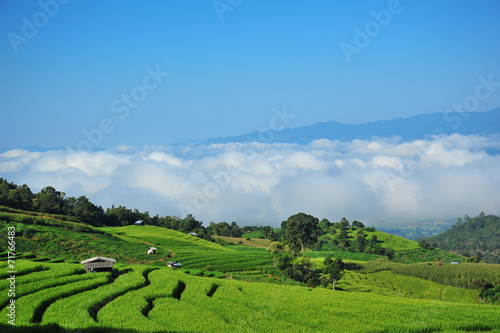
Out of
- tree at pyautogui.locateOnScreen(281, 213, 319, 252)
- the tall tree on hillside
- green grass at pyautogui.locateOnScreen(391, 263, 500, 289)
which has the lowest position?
green grass at pyautogui.locateOnScreen(391, 263, 500, 289)

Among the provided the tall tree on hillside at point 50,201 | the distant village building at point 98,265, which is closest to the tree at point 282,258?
the distant village building at point 98,265

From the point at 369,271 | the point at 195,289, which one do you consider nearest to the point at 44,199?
the point at 369,271

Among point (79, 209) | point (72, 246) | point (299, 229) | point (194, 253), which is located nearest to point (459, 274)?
point (299, 229)

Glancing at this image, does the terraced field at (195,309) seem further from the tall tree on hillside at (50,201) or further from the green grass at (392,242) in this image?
the green grass at (392,242)

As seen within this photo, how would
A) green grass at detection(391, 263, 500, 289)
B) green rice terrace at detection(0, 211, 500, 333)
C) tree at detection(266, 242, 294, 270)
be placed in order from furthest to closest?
tree at detection(266, 242, 294, 270), green grass at detection(391, 263, 500, 289), green rice terrace at detection(0, 211, 500, 333)

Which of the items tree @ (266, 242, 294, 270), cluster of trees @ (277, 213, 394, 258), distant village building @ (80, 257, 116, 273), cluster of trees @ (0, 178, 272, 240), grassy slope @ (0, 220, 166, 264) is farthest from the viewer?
cluster of trees @ (277, 213, 394, 258)

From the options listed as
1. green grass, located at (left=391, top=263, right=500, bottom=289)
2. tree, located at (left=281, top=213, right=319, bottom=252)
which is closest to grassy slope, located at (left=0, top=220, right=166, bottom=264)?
tree, located at (left=281, top=213, right=319, bottom=252)

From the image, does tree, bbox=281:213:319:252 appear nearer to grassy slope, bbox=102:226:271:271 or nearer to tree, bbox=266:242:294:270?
grassy slope, bbox=102:226:271:271

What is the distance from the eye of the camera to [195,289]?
38312mm

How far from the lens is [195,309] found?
1213 inches

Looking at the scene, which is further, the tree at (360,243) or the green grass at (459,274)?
the tree at (360,243)

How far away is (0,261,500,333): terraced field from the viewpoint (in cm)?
2667

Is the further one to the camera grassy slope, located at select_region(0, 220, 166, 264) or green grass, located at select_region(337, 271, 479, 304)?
grassy slope, located at select_region(0, 220, 166, 264)

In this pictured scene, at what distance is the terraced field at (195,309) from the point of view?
87.5ft
